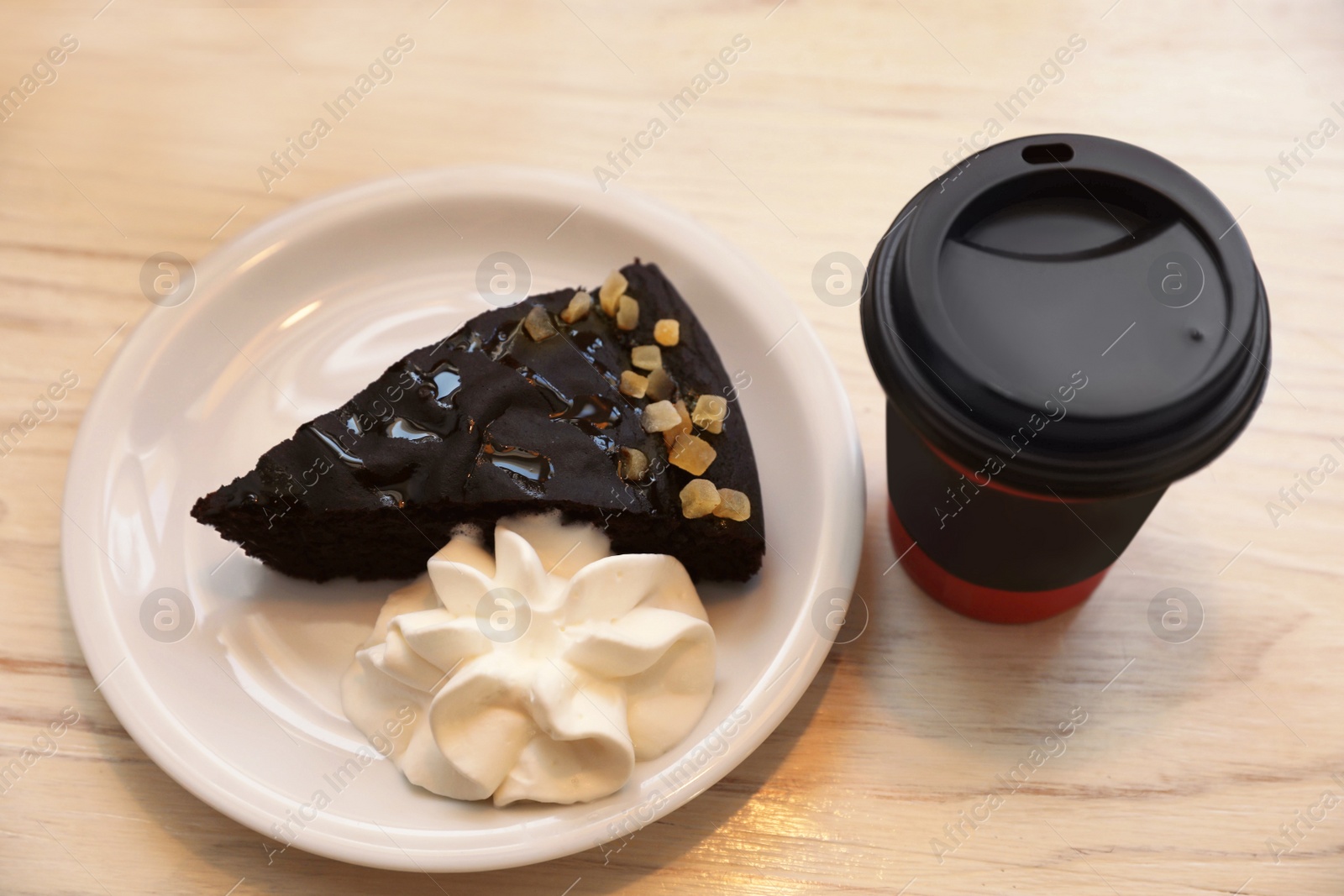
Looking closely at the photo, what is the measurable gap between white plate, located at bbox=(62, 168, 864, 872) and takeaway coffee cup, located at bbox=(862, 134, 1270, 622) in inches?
18.4

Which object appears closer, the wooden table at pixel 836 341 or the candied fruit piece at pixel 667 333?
the wooden table at pixel 836 341

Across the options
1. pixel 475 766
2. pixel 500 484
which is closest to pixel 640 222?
pixel 500 484

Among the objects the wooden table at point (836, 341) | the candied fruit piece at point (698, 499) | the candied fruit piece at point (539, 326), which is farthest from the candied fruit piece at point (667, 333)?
the wooden table at point (836, 341)

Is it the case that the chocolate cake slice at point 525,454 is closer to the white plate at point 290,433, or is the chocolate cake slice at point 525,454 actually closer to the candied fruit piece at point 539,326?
the candied fruit piece at point 539,326

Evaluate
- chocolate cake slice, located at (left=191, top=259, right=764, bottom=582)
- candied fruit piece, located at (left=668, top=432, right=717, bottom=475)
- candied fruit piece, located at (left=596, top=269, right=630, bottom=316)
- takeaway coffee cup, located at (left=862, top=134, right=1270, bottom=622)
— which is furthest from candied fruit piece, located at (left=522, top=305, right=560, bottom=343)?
takeaway coffee cup, located at (left=862, top=134, right=1270, bottom=622)

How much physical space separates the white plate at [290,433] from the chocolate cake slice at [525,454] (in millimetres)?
118

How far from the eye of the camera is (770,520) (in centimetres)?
224

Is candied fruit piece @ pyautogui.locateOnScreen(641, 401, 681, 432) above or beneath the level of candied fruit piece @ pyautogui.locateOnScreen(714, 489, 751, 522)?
above

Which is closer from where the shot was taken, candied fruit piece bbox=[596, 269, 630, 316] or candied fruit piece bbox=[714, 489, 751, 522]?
candied fruit piece bbox=[714, 489, 751, 522]

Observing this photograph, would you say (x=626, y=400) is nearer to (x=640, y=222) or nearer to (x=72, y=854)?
(x=640, y=222)

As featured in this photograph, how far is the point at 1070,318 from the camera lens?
1653 mm

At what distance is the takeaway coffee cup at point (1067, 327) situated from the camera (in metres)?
1.57

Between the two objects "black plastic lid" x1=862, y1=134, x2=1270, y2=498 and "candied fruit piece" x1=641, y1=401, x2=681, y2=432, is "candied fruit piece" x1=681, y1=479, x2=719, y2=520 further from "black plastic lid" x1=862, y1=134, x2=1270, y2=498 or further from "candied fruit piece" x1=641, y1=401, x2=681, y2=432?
"black plastic lid" x1=862, y1=134, x2=1270, y2=498

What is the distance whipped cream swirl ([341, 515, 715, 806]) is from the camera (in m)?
1.89
